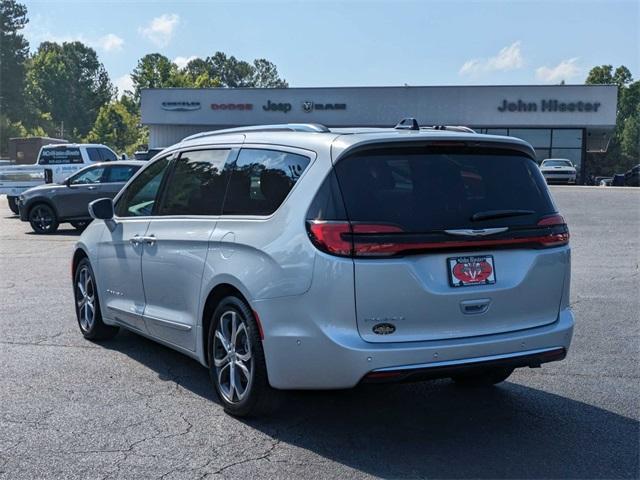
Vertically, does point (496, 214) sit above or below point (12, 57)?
below

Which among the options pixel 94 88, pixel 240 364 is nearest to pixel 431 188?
pixel 240 364

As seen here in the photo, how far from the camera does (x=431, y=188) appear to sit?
4.60 metres

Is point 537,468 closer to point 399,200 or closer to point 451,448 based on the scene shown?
point 451,448

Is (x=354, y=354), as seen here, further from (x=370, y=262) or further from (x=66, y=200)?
(x=66, y=200)

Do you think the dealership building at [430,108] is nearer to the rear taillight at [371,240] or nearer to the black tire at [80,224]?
the black tire at [80,224]

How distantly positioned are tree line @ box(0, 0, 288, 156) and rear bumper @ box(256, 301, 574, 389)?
257 ft

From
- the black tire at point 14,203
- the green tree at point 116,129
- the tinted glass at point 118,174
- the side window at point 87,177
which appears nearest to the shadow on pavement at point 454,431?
the tinted glass at point 118,174

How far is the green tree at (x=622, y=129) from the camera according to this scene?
90.9m

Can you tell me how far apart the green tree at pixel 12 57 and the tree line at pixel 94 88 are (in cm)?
13

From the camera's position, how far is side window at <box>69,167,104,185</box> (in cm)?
1908

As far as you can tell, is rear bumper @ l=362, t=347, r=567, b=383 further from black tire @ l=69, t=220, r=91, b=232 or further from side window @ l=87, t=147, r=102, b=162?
side window @ l=87, t=147, r=102, b=162

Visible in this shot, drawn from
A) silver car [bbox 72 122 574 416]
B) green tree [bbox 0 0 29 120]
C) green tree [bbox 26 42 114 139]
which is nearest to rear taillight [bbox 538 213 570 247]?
silver car [bbox 72 122 574 416]

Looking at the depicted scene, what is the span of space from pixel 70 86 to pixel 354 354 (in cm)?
14135

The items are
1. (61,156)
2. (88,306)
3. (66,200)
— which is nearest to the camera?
(88,306)
